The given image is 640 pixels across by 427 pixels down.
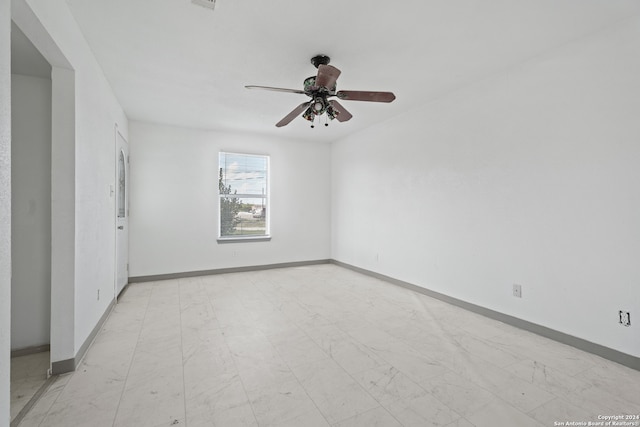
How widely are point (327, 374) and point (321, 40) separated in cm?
260

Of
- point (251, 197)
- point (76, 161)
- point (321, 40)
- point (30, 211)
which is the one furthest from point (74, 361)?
point (251, 197)

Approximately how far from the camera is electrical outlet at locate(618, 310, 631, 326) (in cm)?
228

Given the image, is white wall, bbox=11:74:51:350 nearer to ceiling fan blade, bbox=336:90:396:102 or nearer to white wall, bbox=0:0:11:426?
white wall, bbox=0:0:11:426

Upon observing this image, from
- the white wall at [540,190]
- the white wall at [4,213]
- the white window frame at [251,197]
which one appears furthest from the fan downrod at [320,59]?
the white window frame at [251,197]

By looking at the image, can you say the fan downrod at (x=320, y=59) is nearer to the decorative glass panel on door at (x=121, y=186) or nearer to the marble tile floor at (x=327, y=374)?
the marble tile floor at (x=327, y=374)

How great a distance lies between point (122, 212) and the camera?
165 inches

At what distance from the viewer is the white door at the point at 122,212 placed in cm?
379

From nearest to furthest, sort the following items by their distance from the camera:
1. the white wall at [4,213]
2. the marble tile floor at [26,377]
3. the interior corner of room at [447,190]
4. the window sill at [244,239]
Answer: the white wall at [4,213]
the marble tile floor at [26,377]
the interior corner of room at [447,190]
the window sill at [244,239]

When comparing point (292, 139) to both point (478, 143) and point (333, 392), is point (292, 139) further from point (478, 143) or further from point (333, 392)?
point (333, 392)

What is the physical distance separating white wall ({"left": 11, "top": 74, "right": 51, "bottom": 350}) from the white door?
112cm

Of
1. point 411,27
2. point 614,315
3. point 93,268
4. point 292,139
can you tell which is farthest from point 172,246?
point 614,315

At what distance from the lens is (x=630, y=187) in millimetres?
2266

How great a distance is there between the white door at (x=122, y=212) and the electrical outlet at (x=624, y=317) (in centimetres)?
500

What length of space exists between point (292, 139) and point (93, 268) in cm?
409
